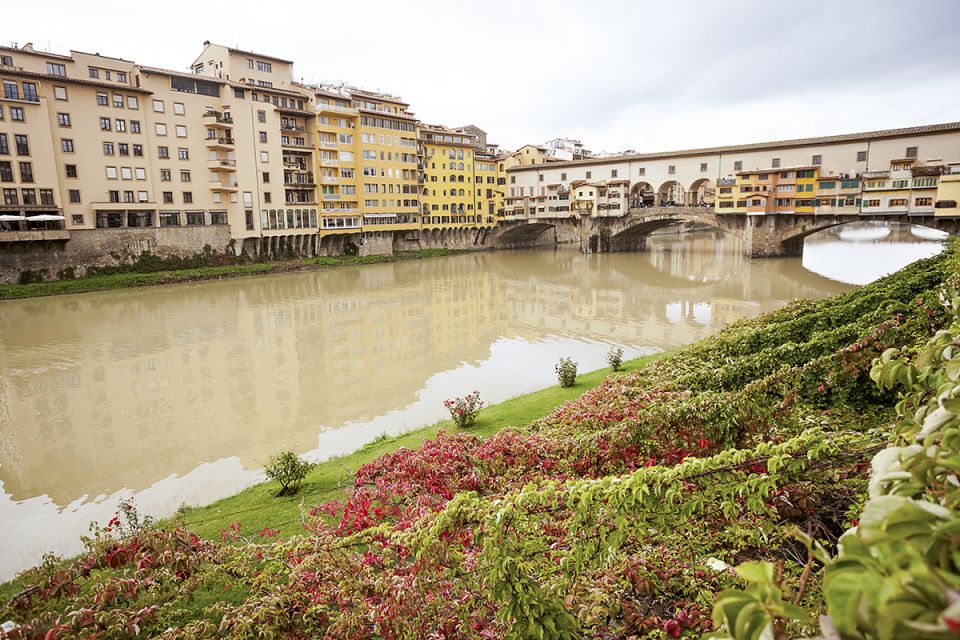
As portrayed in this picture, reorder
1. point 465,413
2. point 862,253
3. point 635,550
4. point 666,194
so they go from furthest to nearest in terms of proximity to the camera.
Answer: point 666,194 → point 862,253 → point 465,413 → point 635,550

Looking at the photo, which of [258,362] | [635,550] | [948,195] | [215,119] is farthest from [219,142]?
[948,195]

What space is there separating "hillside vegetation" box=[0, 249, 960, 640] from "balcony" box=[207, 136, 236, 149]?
4819 centimetres

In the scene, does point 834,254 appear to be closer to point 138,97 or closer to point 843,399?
point 843,399

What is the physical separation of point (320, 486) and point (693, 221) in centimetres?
5983

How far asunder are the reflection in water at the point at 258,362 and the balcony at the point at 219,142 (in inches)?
489

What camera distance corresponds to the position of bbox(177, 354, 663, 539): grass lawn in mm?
9086

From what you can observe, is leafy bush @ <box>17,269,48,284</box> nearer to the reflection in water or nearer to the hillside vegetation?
the reflection in water

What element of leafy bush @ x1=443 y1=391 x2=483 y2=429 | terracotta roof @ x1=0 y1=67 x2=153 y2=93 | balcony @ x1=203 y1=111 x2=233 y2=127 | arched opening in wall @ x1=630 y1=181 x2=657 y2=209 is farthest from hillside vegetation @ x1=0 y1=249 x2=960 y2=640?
Answer: arched opening in wall @ x1=630 y1=181 x2=657 y2=209

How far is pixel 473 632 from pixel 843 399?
621cm

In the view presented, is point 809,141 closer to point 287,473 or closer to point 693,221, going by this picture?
point 693,221

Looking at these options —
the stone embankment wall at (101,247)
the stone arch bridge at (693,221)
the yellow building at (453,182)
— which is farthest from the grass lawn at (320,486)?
the yellow building at (453,182)

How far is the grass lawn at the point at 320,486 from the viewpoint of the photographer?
9086 mm

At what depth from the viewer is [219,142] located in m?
48.5

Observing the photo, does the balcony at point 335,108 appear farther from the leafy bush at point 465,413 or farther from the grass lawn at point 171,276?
the leafy bush at point 465,413
